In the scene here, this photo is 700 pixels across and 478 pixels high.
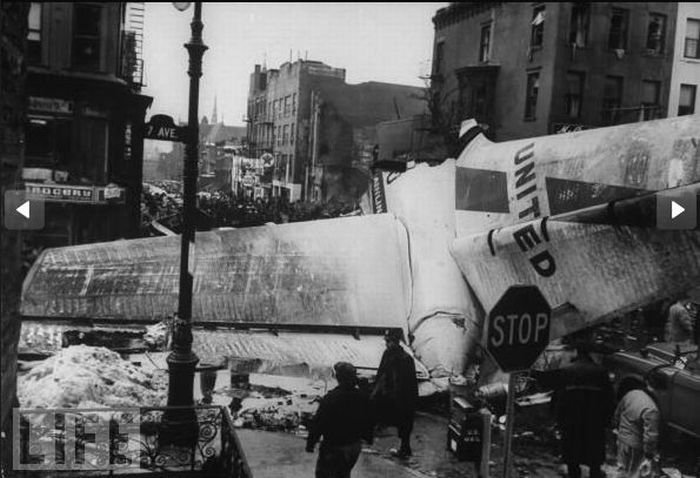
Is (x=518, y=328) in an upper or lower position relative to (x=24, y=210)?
lower

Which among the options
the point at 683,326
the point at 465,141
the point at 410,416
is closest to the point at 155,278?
the point at 410,416

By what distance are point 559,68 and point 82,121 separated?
16.9m

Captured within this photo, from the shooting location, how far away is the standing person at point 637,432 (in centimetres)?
641

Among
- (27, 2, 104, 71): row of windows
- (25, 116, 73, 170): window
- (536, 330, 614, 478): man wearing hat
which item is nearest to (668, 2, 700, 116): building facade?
(27, 2, 104, 71): row of windows

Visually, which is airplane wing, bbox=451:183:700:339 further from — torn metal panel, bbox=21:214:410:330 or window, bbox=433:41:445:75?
window, bbox=433:41:445:75

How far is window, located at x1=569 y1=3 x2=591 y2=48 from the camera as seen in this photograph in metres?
23.8

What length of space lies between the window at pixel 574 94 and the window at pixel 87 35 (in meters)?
17.0

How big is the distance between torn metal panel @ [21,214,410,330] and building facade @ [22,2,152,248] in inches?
120

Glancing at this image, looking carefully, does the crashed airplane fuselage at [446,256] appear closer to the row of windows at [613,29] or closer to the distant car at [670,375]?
the distant car at [670,375]

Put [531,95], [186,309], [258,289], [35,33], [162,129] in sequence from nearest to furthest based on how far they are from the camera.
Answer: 1. [162,129]
2. [186,309]
3. [258,289]
4. [35,33]
5. [531,95]

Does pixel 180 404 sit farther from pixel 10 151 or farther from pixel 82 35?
pixel 82 35

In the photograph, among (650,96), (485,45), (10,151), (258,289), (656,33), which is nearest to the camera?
(10,151)

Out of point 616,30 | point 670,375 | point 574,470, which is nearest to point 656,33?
point 616,30

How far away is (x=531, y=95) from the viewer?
2500cm
